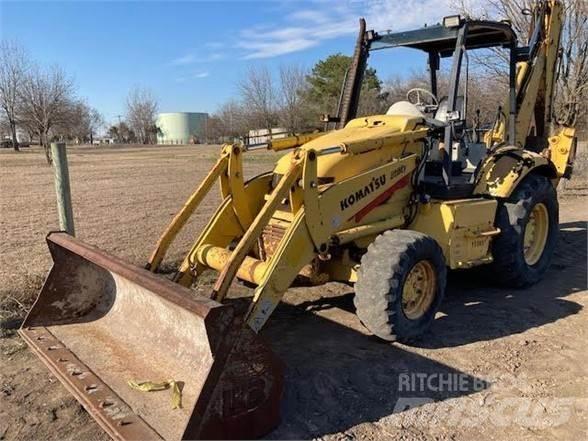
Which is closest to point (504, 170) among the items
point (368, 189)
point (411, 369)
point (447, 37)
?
point (447, 37)

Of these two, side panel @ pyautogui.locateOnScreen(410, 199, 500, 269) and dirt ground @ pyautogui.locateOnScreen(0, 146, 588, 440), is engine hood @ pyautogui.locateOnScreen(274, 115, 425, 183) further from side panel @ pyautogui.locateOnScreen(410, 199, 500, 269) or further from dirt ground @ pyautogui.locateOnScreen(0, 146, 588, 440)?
dirt ground @ pyautogui.locateOnScreen(0, 146, 588, 440)

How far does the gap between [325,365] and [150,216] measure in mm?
6387

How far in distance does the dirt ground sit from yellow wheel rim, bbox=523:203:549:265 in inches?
12.9

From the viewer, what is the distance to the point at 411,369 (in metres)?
4.24

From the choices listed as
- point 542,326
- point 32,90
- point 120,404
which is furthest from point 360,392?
point 32,90

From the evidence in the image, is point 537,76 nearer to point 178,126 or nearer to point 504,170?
point 504,170

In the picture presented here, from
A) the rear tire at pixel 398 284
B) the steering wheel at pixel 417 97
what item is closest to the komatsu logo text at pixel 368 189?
the rear tire at pixel 398 284

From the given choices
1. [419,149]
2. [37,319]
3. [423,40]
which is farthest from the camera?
[423,40]

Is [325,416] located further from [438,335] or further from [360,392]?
[438,335]

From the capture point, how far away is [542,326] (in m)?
5.15

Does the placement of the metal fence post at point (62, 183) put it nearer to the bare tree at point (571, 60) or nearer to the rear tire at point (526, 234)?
the rear tire at point (526, 234)

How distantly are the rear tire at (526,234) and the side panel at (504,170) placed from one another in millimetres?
171

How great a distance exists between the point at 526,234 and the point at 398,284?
9.71 ft

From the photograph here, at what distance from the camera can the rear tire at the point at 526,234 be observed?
5.89 m
